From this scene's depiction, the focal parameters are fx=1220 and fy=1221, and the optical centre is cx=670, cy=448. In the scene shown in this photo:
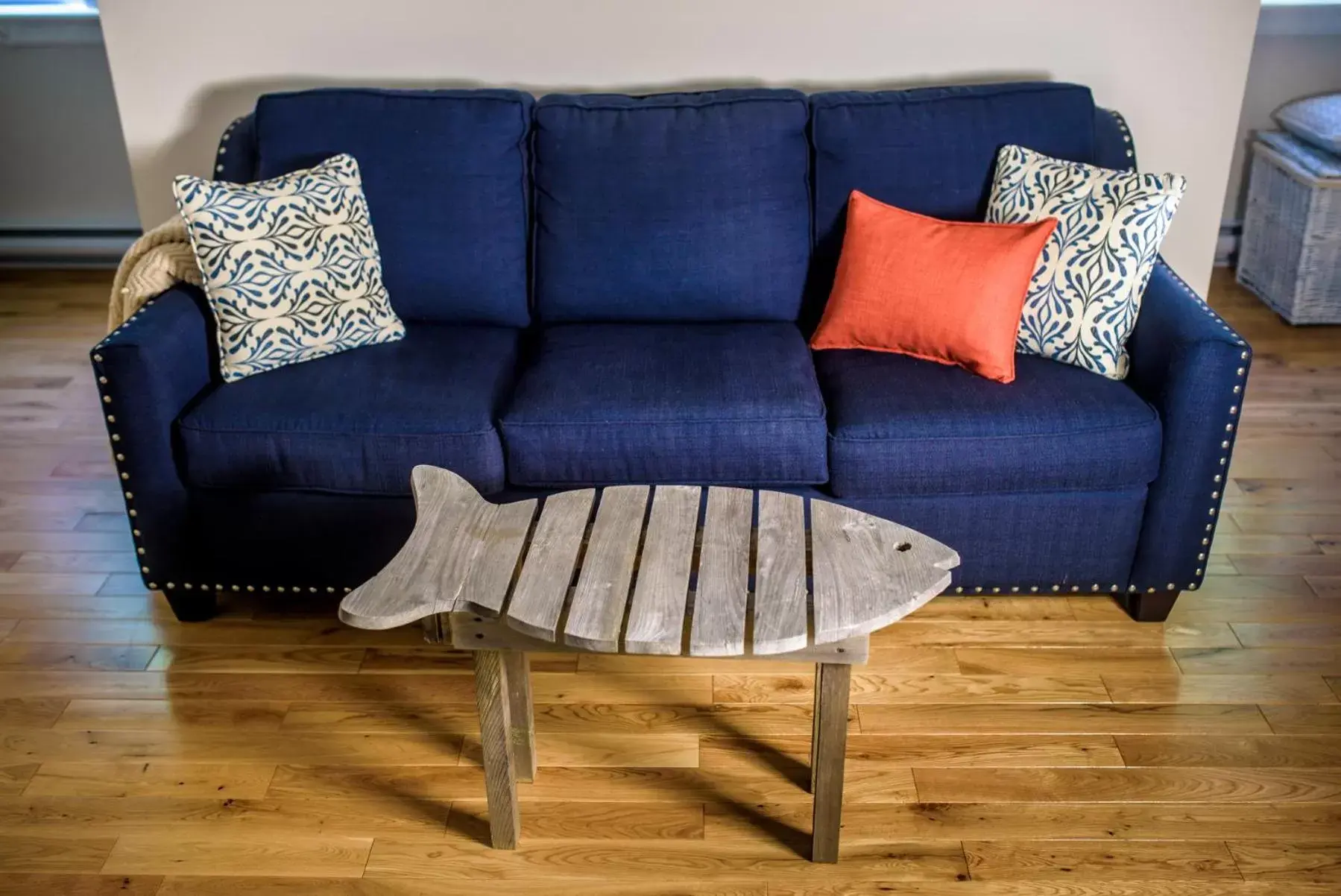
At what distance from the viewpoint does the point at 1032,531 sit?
2340 millimetres

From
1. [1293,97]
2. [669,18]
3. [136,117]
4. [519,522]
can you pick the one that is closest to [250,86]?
[136,117]

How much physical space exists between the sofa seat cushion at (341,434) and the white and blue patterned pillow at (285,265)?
9cm

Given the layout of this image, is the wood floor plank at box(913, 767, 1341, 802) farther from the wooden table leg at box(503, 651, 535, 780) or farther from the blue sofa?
the wooden table leg at box(503, 651, 535, 780)

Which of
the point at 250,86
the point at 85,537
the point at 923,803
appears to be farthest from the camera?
the point at 250,86

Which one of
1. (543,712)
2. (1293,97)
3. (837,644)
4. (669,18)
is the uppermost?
(669,18)

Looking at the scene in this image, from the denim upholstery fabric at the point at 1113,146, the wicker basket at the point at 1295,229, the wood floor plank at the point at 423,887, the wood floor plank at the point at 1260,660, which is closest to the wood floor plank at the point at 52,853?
the wood floor plank at the point at 423,887

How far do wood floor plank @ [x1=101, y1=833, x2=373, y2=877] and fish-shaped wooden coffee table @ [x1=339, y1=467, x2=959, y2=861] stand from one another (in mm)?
247

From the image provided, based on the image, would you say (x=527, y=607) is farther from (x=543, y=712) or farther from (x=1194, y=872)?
(x=1194, y=872)

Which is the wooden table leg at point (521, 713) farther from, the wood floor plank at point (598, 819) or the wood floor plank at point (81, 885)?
the wood floor plank at point (81, 885)

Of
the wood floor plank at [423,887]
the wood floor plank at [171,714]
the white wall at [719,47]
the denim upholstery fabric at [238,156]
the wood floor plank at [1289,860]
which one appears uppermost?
the white wall at [719,47]

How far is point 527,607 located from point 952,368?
1120 mm

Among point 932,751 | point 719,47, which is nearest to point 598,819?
point 932,751

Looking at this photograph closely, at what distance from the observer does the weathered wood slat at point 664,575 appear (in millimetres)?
1652

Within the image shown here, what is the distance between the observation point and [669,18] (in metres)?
2.91
